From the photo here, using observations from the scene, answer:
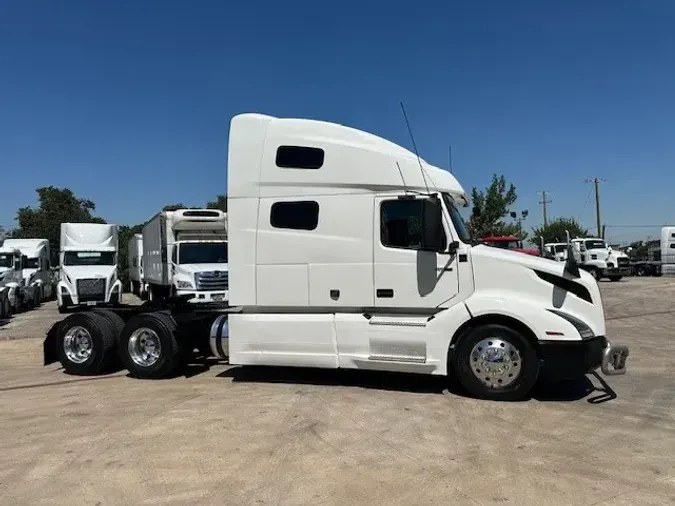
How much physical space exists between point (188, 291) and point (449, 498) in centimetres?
1463

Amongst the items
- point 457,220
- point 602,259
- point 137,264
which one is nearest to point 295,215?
point 457,220

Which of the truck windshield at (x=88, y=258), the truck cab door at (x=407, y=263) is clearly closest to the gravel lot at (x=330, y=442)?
the truck cab door at (x=407, y=263)

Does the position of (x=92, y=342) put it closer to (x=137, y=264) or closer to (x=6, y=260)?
(x=6, y=260)

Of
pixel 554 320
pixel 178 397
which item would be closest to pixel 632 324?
pixel 554 320

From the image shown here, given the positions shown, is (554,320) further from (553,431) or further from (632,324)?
(632,324)

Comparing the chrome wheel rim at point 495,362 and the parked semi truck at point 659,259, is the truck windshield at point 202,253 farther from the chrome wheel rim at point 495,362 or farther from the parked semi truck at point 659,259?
the parked semi truck at point 659,259

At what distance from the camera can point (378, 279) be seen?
24.2 ft

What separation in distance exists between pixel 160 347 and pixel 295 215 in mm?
2964

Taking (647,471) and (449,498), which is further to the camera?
(647,471)

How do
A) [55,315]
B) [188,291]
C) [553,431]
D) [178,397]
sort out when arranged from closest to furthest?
[553,431]
[178,397]
[188,291]
[55,315]

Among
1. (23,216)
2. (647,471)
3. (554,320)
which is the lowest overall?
(647,471)

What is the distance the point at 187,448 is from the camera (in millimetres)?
5387

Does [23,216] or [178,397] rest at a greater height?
[23,216]

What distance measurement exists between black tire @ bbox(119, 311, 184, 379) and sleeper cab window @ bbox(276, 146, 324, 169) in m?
3.00
